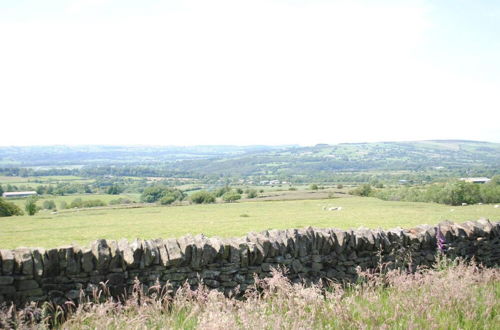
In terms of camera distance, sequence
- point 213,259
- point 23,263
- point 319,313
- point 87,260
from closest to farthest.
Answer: point 319,313, point 23,263, point 87,260, point 213,259

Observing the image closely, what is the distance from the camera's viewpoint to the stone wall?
19.7 feet

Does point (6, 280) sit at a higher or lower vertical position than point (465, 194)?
higher

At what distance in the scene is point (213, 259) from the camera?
23.2ft

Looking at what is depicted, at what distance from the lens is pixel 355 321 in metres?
4.92

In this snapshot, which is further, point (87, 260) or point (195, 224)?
point (195, 224)

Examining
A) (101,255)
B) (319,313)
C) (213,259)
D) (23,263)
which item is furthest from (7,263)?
(319,313)

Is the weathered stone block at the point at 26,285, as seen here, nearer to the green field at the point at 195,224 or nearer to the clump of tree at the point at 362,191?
the green field at the point at 195,224

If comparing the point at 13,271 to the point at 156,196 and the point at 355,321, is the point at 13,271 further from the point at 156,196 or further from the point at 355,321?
the point at 156,196

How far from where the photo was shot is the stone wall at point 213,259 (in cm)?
601

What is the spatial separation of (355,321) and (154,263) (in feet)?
10.8

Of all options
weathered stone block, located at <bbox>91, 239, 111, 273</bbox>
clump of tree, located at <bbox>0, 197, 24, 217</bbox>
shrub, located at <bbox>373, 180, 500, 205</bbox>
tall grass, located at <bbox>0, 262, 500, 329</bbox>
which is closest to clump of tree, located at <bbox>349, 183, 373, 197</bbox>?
shrub, located at <bbox>373, 180, 500, 205</bbox>

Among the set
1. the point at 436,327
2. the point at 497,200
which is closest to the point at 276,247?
the point at 436,327

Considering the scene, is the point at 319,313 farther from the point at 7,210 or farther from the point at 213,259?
the point at 7,210

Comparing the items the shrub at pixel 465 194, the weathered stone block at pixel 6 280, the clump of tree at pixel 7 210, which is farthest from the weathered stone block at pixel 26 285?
the shrub at pixel 465 194
